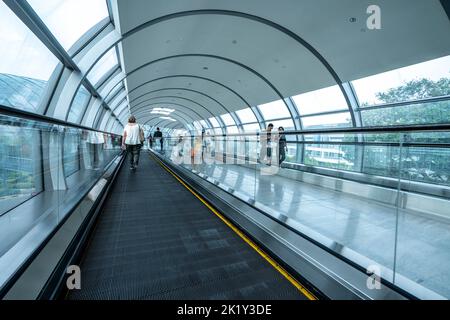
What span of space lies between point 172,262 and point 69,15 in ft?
19.8

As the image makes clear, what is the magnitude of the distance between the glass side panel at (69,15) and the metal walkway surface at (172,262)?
155 inches

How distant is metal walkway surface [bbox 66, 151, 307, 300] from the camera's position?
2.03 meters

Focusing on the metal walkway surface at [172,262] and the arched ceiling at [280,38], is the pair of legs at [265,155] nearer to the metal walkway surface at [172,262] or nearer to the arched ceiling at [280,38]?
the metal walkway surface at [172,262]

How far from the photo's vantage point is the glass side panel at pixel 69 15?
4.41 m

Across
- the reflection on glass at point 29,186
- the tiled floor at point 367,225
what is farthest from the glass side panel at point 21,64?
the tiled floor at point 367,225

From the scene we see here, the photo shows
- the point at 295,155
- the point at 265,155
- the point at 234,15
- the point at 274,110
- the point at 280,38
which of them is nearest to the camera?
the point at 265,155

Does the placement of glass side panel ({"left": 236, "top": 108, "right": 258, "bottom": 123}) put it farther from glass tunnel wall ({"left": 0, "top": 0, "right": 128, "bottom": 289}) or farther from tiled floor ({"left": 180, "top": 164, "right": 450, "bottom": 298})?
tiled floor ({"left": 180, "top": 164, "right": 450, "bottom": 298})

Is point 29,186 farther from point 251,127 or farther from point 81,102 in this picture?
point 251,127

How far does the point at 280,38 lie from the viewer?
29.5 feet

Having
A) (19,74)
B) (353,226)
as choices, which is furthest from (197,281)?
(19,74)

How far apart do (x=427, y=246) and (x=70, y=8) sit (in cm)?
795

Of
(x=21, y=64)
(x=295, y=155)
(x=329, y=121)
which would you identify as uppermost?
(x=21, y=64)

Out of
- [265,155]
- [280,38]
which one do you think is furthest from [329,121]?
[265,155]
